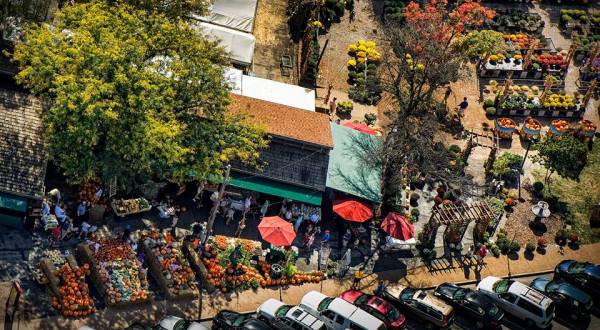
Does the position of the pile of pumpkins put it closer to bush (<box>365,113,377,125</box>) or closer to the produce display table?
the produce display table

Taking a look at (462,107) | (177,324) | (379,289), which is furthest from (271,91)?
(177,324)

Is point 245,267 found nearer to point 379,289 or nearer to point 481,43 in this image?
point 379,289

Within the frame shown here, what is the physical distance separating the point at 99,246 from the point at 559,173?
108ft

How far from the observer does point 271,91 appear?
218 feet

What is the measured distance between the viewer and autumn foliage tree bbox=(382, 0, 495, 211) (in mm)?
64244

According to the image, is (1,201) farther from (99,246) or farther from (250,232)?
(250,232)

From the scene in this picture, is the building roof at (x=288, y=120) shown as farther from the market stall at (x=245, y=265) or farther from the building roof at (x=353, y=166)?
the market stall at (x=245, y=265)

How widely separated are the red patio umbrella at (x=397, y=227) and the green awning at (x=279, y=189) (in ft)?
14.7

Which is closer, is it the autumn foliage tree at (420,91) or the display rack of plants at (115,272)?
the display rack of plants at (115,272)

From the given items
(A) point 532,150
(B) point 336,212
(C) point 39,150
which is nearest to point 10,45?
(C) point 39,150

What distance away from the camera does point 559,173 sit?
222 feet

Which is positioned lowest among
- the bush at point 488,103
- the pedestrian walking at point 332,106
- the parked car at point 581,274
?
the parked car at point 581,274

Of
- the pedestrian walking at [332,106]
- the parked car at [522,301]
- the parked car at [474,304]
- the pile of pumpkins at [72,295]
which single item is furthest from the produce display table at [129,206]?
the parked car at [522,301]

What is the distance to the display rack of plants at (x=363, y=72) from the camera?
72000mm
